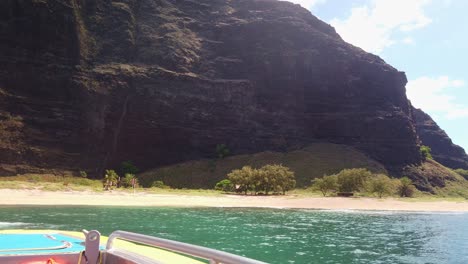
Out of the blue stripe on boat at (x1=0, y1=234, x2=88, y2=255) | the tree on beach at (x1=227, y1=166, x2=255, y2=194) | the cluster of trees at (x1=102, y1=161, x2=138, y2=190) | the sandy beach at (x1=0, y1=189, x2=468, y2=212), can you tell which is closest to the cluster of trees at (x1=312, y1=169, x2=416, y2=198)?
the sandy beach at (x1=0, y1=189, x2=468, y2=212)

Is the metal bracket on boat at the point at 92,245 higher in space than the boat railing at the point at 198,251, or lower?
lower

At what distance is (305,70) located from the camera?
441ft

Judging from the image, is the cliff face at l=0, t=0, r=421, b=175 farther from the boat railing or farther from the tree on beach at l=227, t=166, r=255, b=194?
the boat railing

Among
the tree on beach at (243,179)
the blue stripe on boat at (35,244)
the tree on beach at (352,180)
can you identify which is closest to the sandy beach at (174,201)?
the tree on beach at (352,180)

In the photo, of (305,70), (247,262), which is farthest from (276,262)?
(305,70)

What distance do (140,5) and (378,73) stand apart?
8056 cm

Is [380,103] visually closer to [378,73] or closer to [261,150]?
[378,73]

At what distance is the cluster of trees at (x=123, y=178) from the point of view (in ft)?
245

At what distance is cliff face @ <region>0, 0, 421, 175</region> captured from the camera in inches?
4023

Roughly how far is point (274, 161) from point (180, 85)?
33484 mm

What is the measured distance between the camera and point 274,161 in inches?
4289

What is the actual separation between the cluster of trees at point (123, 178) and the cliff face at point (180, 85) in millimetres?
4459

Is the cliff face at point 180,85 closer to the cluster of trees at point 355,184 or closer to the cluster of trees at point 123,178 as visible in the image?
the cluster of trees at point 123,178

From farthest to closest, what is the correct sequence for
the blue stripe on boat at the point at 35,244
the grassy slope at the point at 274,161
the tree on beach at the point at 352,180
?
the grassy slope at the point at 274,161 → the tree on beach at the point at 352,180 → the blue stripe on boat at the point at 35,244
